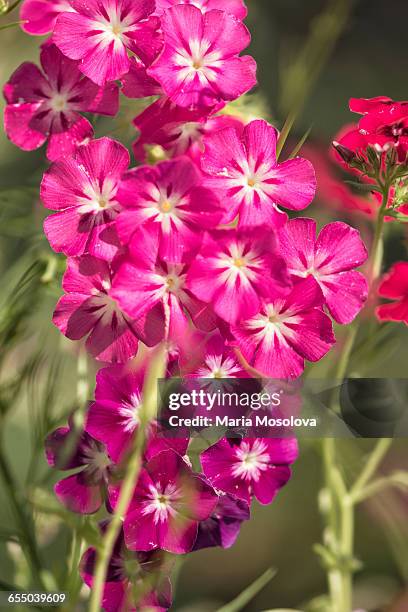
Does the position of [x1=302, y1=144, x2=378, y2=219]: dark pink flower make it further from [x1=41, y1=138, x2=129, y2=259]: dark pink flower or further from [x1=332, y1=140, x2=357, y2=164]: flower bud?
[x1=41, y1=138, x2=129, y2=259]: dark pink flower

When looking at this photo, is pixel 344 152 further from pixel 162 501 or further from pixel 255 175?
pixel 162 501

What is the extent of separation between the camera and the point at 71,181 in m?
0.33

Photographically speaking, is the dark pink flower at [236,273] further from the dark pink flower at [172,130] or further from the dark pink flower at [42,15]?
the dark pink flower at [42,15]

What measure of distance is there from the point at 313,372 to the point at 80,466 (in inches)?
7.2

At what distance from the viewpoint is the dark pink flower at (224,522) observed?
0.36m

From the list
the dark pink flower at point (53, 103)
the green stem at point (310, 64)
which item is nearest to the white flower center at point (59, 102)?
the dark pink flower at point (53, 103)

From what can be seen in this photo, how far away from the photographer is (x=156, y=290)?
305 millimetres

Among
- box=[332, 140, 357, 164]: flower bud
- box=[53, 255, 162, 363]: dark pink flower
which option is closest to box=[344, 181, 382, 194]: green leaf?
box=[332, 140, 357, 164]: flower bud

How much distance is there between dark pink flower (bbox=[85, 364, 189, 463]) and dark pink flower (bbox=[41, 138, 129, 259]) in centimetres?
6

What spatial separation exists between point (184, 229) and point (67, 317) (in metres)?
0.07

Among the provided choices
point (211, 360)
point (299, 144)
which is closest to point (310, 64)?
point (299, 144)

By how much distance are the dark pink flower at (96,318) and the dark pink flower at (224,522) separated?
0.30ft

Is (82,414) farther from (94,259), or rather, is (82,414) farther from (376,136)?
(376,136)

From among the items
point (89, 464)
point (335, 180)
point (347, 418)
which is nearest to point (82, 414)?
point (89, 464)
